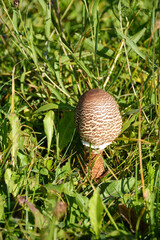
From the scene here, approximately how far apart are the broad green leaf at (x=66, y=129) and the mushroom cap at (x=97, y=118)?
0.34 m

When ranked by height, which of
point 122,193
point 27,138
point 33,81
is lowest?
point 122,193

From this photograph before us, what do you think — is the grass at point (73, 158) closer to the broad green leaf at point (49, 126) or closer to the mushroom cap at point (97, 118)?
the broad green leaf at point (49, 126)

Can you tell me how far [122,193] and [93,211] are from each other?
492mm

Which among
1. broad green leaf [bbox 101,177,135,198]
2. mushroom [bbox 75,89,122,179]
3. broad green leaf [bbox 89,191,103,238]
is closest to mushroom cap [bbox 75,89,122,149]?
mushroom [bbox 75,89,122,179]

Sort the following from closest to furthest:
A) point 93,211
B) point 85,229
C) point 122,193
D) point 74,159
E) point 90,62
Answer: point 93,211
point 85,229
point 122,193
point 74,159
point 90,62

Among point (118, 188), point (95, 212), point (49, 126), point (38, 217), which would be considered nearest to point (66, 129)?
point (49, 126)

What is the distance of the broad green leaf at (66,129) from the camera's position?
2.28 m

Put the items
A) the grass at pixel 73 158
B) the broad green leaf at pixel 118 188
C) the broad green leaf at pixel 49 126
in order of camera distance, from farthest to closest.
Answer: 1. the broad green leaf at pixel 49 126
2. the broad green leaf at pixel 118 188
3. the grass at pixel 73 158

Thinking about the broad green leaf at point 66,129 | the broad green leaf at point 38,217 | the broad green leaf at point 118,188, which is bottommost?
the broad green leaf at point 38,217

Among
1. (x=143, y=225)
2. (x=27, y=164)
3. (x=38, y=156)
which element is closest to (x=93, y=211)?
(x=143, y=225)

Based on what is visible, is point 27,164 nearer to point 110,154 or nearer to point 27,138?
point 27,138

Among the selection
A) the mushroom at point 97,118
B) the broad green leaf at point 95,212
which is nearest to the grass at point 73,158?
the broad green leaf at point 95,212

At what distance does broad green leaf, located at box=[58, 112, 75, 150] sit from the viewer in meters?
2.28

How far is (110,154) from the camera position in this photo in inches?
88.0
